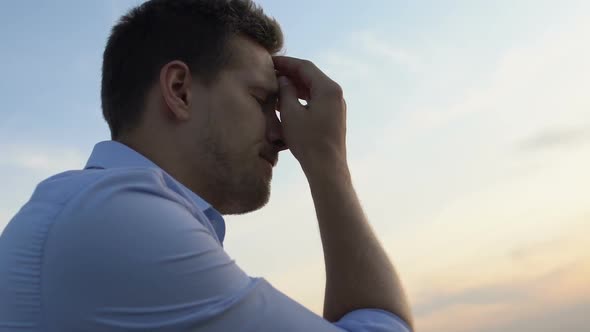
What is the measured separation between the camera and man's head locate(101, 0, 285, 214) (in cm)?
273

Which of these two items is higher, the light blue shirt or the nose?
the nose

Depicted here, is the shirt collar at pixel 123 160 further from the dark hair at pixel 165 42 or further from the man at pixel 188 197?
the dark hair at pixel 165 42

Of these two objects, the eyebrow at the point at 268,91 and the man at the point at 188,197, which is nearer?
the man at the point at 188,197

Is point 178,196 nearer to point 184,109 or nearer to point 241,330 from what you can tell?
point 241,330

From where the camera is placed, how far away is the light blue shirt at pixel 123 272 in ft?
5.59

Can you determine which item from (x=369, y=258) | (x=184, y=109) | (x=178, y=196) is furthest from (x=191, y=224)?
(x=184, y=109)

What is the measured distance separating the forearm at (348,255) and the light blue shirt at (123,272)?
0.43 meters

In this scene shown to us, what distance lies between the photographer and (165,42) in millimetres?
3004

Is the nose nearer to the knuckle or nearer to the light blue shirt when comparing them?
the knuckle

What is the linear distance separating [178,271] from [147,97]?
1.27m

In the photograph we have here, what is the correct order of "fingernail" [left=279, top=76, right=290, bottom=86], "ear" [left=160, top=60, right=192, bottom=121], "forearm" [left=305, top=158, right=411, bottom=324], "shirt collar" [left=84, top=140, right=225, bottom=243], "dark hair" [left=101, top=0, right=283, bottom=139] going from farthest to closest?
"fingernail" [left=279, top=76, right=290, bottom=86]
"dark hair" [left=101, top=0, right=283, bottom=139]
"ear" [left=160, top=60, right=192, bottom=121]
"shirt collar" [left=84, top=140, right=225, bottom=243]
"forearm" [left=305, top=158, right=411, bottom=324]

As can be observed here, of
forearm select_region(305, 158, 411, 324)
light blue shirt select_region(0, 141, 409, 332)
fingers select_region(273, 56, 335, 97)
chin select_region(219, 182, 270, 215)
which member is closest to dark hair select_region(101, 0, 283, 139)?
A: fingers select_region(273, 56, 335, 97)

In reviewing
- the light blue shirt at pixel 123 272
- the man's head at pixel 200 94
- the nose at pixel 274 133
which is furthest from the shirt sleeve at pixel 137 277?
the nose at pixel 274 133

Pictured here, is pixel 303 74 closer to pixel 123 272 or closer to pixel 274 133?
pixel 274 133
